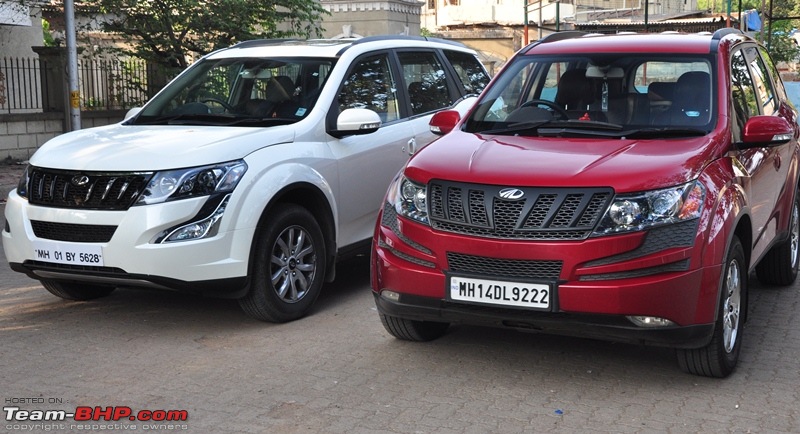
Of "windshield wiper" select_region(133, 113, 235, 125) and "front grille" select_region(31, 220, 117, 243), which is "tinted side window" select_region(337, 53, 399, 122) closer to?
"windshield wiper" select_region(133, 113, 235, 125)

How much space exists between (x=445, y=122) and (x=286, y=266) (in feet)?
4.58

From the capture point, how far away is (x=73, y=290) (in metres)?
7.24

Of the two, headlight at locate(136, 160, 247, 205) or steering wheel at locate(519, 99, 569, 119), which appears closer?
headlight at locate(136, 160, 247, 205)

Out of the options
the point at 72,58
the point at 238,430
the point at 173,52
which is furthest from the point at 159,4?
the point at 238,430

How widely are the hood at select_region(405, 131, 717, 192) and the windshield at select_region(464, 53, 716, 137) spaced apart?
253mm

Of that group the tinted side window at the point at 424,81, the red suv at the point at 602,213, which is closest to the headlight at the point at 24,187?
the red suv at the point at 602,213

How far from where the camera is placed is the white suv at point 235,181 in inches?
238

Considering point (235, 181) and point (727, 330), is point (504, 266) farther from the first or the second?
point (235, 181)

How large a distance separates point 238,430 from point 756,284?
4818mm

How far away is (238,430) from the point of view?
465 centimetres

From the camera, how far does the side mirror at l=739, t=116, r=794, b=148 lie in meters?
5.77

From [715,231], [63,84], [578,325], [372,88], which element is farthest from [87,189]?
[63,84]

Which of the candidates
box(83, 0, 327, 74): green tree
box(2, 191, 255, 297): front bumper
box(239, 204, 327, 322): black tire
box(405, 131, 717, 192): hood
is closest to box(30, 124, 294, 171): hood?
box(2, 191, 255, 297): front bumper

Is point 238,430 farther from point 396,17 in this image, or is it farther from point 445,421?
point 396,17
